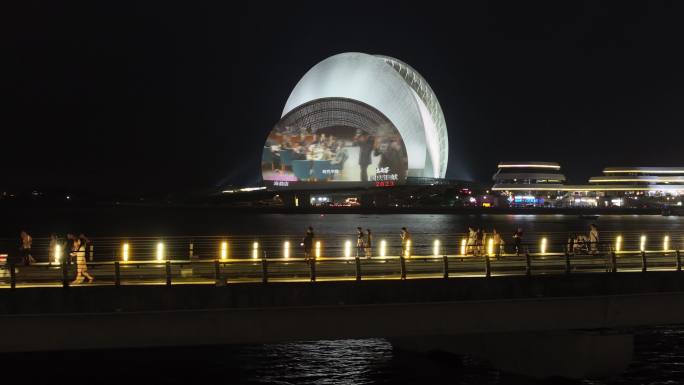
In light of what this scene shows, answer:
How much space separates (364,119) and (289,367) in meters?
112

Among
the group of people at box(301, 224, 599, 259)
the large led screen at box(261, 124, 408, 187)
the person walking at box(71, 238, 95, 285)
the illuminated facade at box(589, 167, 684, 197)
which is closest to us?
the person walking at box(71, 238, 95, 285)

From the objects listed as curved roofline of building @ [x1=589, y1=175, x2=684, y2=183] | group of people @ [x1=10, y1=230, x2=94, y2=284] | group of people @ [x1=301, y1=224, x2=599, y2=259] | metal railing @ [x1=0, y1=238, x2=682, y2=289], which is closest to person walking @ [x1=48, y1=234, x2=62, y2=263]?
group of people @ [x1=10, y1=230, x2=94, y2=284]

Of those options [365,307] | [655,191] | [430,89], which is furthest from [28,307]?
[655,191]

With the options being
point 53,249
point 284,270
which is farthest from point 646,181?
point 53,249

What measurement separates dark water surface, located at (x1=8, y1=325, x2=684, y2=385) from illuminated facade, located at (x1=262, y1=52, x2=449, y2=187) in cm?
10308

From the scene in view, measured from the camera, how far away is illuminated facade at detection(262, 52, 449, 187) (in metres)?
124

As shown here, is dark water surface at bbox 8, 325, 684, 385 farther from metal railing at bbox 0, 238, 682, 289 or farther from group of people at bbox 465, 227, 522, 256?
group of people at bbox 465, 227, 522, 256

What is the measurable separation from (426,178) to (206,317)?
119964mm

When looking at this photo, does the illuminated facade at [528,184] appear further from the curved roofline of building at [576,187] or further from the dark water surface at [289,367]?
the dark water surface at [289,367]

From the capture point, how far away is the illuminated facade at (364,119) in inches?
4870

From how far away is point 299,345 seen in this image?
21.5 metres

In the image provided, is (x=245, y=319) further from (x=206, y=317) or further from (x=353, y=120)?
(x=353, y=120)

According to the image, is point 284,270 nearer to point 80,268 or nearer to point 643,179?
point 80,268

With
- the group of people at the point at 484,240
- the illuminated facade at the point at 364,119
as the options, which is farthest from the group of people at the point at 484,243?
the illuminated facade at the point at 364,119
